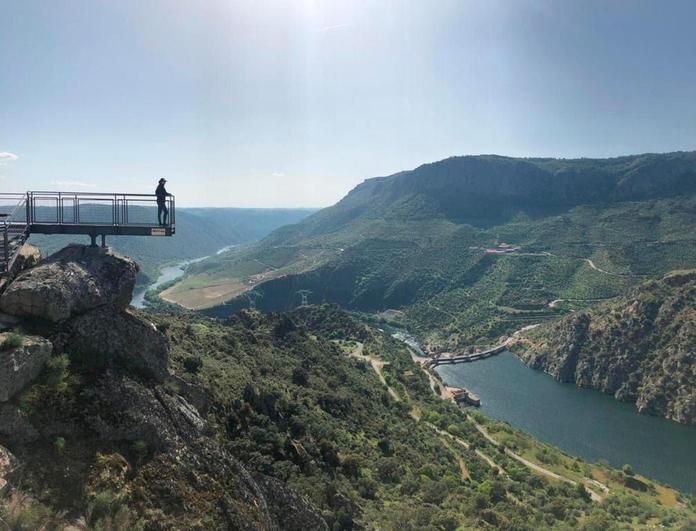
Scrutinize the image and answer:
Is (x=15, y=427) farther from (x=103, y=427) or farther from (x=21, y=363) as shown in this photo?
(x=103, y=427)

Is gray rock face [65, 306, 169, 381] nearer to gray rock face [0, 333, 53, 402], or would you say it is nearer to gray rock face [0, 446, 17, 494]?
gray rock face [0, 333, 53, 402]

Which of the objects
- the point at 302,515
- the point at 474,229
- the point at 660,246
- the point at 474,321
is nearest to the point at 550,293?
the point at 474,321

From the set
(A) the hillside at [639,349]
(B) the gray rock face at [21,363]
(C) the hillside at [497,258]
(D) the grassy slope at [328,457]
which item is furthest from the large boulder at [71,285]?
(C) the hillside at [497,258]

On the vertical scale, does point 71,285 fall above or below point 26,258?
below

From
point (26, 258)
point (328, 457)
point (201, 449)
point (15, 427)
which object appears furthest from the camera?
point (328, 457)

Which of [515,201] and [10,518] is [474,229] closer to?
[515,201]

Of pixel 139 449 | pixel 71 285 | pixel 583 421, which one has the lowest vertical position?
pixel 583 421

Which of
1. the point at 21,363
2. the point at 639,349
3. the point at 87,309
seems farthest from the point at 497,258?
the point at 21,363
